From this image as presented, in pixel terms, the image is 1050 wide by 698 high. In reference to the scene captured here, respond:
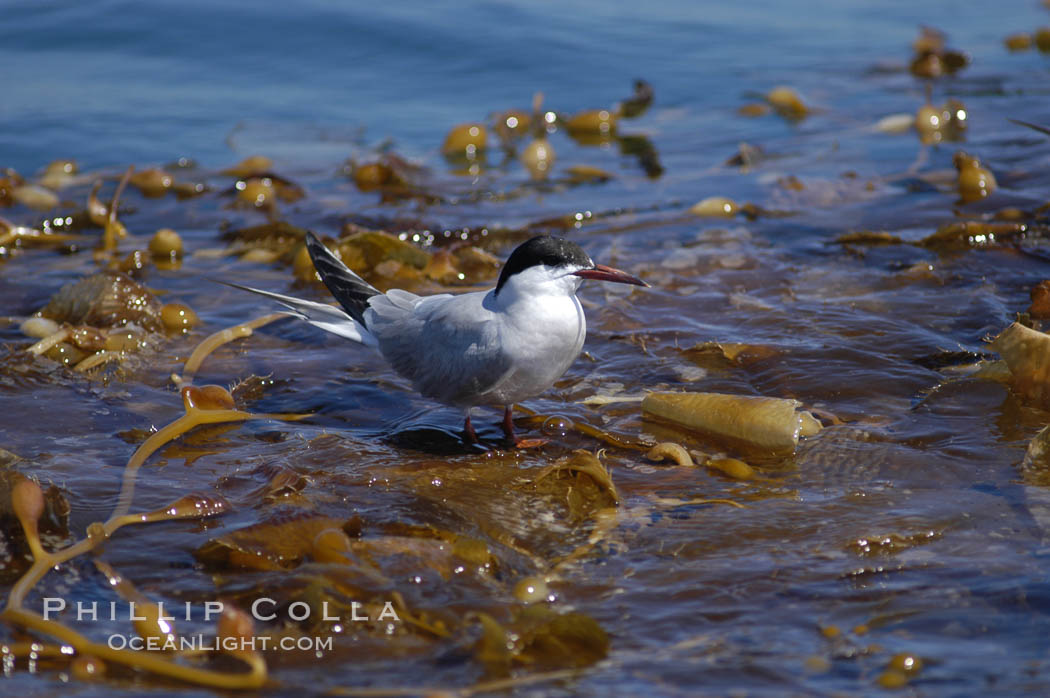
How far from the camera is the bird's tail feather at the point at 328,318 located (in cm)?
445

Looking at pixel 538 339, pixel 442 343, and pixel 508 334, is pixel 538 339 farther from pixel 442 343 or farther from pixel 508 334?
pixel 442 343

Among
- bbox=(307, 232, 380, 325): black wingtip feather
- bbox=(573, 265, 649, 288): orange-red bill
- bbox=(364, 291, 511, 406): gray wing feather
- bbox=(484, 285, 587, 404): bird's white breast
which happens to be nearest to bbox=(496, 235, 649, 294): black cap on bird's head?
bbox=(573, 265, 649, 288): orange-red bill

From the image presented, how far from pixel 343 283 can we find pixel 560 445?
1.21 meters

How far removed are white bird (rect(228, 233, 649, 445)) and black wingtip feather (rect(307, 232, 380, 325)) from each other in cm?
34

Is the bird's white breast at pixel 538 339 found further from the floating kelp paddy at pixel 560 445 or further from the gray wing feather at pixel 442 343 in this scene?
the floating kelp paddy at pixel 560 445

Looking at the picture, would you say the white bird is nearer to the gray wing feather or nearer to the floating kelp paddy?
the gray wing feather

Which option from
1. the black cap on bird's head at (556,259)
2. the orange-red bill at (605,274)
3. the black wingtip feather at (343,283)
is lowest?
the black wingtip feather at (343,283)

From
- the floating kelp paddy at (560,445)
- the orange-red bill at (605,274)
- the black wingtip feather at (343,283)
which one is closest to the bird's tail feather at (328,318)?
Answer: the black wingtip feather at (343,283)

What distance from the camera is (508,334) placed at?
3814 mm

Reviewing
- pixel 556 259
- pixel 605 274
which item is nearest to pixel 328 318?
pixel 556 259

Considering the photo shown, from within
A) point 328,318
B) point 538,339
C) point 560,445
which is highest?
point 538,339

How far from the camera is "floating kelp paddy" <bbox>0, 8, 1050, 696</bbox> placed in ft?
8.75

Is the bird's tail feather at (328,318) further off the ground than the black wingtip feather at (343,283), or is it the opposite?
the black wingtip feather at (343,283)

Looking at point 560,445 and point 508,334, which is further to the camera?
point 560,445
